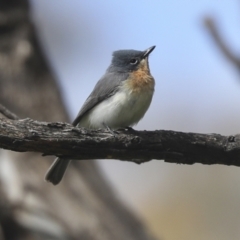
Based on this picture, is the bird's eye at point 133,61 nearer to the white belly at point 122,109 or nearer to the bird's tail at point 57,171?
the white belly at point 122,109

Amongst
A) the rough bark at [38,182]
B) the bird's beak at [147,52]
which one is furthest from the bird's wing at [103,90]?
the rough bark at [38,182]

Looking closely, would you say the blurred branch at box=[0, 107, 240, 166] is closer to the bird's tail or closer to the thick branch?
the thick branch

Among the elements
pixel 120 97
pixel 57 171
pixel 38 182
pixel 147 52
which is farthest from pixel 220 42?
pixel 38 182

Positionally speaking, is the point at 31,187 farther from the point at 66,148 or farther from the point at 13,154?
the point at 66,148

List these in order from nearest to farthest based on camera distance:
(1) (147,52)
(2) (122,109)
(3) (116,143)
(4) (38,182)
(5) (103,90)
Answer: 1. (3) (116,143)
2. (2) (122,109)
3. (5) (103,90)
4. (1) (147,52)
5. (4) (38,182)

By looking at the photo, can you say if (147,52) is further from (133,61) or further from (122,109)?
(122,109)

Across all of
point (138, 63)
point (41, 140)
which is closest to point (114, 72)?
point (138, 63)
